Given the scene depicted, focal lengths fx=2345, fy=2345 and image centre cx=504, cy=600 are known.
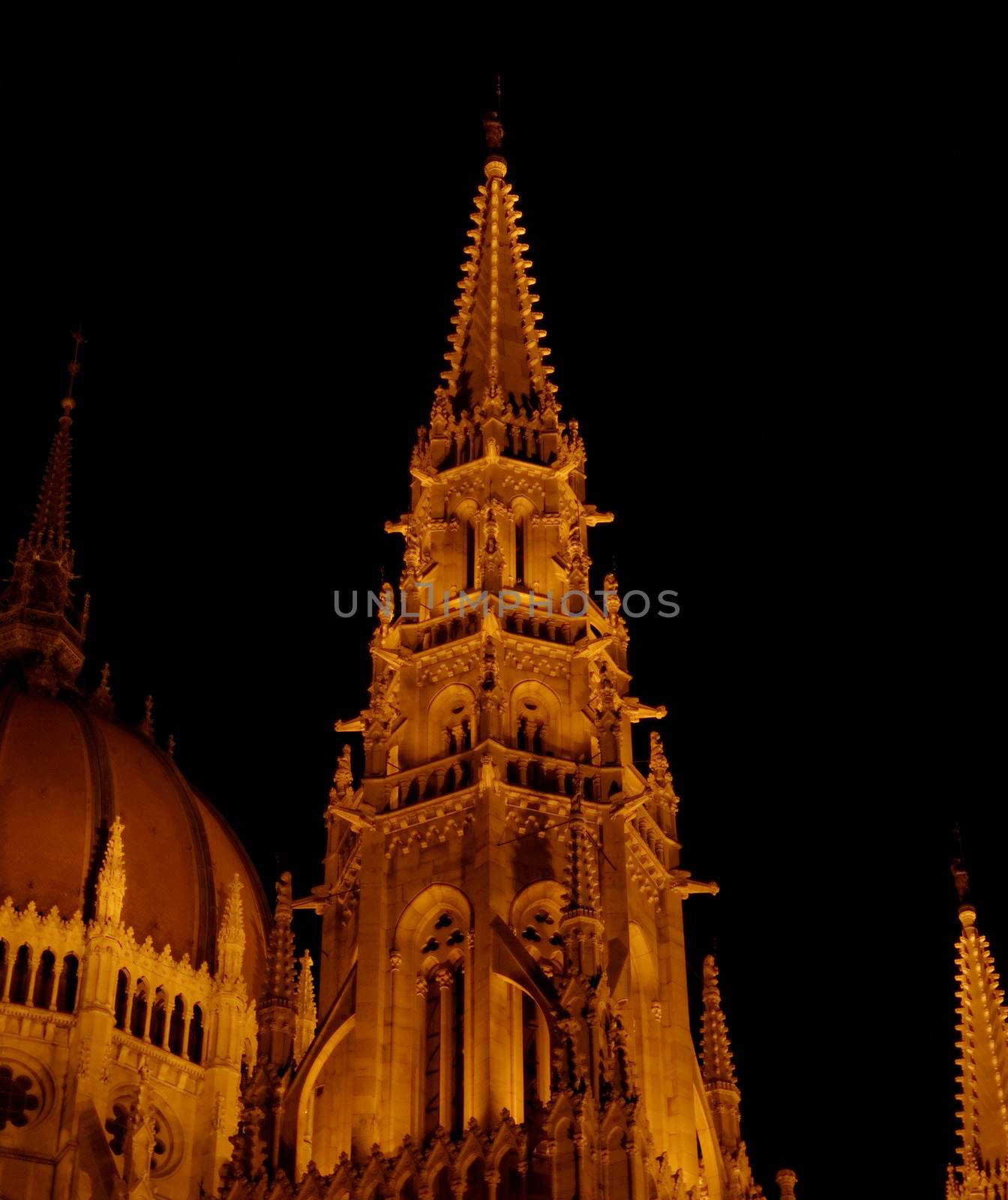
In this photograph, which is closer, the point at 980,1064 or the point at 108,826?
the point at 980,1064

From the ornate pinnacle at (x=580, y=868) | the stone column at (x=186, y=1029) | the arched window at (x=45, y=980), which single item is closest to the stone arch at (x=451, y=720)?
the ornate pinnacle at (x=580, y=868)

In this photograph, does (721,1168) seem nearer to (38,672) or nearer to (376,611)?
(376,611)

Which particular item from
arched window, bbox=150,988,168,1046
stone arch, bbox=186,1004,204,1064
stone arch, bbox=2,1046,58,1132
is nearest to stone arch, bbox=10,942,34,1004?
stone arch, bbox=2,1046,58,1132

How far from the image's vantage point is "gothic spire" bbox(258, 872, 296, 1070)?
48.8 metres

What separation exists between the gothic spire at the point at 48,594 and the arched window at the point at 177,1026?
1692 cm

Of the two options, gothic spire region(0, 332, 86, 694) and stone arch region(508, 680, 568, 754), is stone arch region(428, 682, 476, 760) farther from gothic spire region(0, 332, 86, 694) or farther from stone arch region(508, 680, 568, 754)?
gothic spire region(0, 332, 86, 694)

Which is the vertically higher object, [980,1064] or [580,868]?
[580,868]

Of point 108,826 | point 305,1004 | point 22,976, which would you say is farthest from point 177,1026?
point 108,826

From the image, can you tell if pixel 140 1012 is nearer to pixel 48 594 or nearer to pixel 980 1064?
pixel 48 594

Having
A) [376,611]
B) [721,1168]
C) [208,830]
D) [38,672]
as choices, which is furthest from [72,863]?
[721,1168]

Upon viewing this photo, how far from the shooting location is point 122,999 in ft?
250

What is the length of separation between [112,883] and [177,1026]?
524cm

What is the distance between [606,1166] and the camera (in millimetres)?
43406

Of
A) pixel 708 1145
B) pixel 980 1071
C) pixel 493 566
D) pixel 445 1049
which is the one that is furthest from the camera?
pixel 493 566
